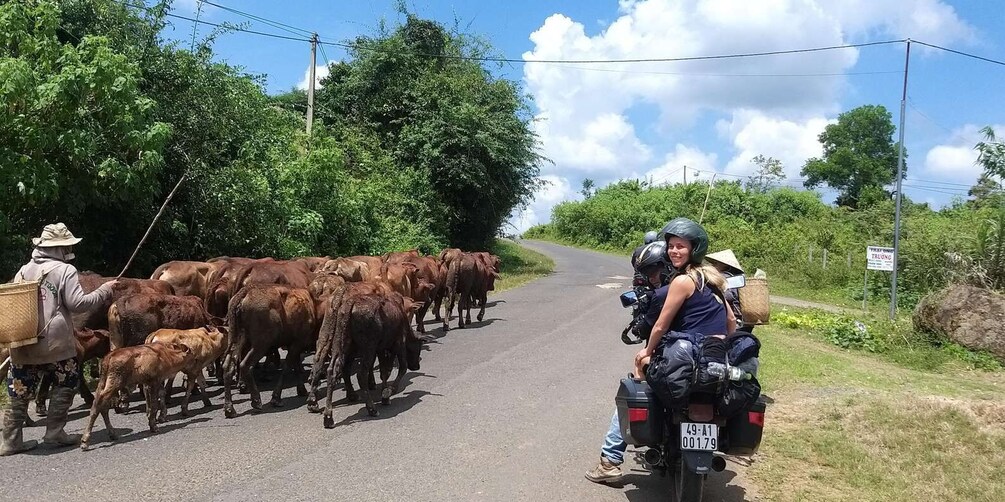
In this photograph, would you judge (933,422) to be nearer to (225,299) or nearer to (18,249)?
(225,299)

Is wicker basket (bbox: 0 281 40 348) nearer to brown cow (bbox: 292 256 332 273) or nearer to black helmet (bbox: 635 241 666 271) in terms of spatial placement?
black helmet (bbox: 635 241 666 271)

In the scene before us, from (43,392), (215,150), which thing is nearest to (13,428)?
(43,392)

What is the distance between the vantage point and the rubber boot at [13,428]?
5.83m

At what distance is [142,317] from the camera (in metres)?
7.53

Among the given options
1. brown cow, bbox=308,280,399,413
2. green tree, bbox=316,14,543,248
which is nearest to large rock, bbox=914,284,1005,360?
brown cow, bbox=308,280,399,413

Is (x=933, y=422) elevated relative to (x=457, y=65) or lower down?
lower down

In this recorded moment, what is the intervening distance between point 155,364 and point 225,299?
2.80 m

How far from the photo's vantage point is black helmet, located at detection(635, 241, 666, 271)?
554cm

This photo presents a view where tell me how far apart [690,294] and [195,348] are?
16.9 feet

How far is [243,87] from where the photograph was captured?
54.9 feet

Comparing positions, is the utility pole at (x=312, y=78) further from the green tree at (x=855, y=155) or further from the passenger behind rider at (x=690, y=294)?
the green tree at (x=855, y=155)

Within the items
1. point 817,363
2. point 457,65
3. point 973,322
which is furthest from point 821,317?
point 457,65

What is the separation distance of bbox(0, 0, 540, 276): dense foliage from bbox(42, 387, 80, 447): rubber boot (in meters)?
4.72

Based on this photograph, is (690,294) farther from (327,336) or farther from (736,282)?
(327,336)
